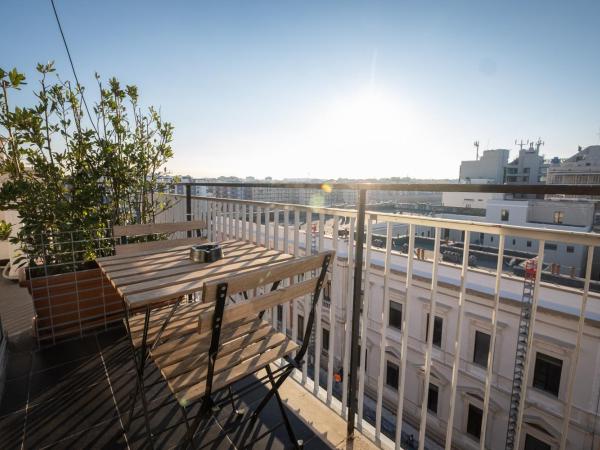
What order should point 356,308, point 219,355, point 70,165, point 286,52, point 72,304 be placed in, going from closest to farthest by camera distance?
point 219,355, point 356,308, point 72,304, point 70,165, point 286,52

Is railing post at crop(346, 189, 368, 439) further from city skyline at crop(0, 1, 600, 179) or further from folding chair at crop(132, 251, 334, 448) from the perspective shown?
city skyline at crop(0, 1, 600, 179)

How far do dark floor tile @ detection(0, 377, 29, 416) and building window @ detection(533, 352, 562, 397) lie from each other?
11649 mm

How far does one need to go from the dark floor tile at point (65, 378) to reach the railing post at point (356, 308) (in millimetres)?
1881

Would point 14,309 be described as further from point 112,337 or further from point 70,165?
point 70,165

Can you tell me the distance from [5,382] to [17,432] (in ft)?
2.32

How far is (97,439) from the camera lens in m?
1.83

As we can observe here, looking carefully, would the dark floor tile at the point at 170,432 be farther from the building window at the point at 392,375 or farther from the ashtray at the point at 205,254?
the building window at the point at 392,375

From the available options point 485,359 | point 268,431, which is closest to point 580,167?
point 485,359

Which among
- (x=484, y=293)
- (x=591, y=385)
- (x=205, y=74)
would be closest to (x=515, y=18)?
(x=484, y=293)

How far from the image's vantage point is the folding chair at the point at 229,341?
1.15 meters

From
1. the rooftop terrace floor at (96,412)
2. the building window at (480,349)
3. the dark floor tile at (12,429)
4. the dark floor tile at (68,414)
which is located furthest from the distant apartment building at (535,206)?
the dark floor tile at (12,429)

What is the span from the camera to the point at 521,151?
48781 mm

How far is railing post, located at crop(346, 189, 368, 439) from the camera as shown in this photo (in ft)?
5.79

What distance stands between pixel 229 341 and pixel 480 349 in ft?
36.8
